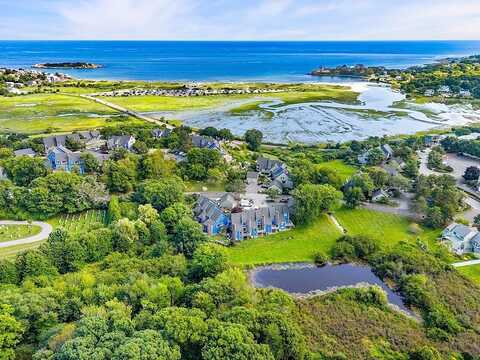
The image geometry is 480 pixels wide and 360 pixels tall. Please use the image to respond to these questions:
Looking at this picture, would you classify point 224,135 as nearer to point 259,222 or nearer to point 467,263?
point 259,222

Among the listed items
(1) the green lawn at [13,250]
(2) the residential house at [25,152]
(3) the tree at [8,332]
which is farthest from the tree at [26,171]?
(3) the tree at [8,332]

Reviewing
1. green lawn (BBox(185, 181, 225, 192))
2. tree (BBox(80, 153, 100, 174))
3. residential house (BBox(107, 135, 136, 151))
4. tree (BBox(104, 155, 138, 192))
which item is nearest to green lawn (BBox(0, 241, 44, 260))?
tree (BBox(104, 155, 138, 192))

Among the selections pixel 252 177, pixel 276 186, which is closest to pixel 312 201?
pixel 276 186

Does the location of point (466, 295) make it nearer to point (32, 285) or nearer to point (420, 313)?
point (420, 313)

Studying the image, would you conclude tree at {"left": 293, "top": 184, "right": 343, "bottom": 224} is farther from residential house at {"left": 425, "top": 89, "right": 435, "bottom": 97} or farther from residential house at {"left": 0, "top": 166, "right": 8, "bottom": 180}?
residential house at {"left": 425, "top": 89, "right": 435, "bottom": 97}

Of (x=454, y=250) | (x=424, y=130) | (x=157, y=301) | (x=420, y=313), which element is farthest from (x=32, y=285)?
(x=424, y=130)

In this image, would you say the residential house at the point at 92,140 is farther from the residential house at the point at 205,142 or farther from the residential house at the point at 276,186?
the residential house at the point at 276,186

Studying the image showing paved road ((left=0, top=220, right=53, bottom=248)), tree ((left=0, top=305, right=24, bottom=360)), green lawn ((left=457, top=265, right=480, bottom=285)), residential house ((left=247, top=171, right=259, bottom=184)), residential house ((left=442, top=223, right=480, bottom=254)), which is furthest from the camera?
residential house ((left=247, top=171, right=259, bottom=184))
